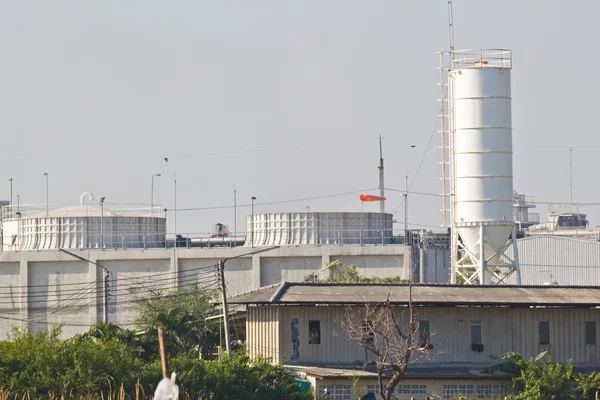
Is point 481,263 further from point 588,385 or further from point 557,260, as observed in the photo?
point 557,260

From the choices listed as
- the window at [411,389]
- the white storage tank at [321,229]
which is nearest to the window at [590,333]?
the window at [411,389]

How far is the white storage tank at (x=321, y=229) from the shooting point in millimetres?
78938

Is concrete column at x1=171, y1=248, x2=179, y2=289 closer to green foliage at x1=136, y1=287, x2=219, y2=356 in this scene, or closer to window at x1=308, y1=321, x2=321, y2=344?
green foliage at x1=136, y1=287, x2=219, y2=356

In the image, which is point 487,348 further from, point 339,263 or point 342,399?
point 339,263

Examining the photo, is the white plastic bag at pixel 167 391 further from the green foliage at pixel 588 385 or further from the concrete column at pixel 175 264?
the concrete column at pixel 175 264

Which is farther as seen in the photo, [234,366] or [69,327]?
[69,327]

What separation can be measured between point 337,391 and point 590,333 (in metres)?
10.8

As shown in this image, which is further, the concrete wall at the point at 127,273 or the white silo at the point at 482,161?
the concrete wall at the point at 127,273

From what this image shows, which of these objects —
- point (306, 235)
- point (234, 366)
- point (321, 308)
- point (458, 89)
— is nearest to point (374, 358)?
point (321, 308)

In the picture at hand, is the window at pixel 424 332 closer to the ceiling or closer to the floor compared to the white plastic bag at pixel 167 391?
closer to the floor

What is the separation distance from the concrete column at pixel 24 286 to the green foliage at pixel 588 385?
45.8 m

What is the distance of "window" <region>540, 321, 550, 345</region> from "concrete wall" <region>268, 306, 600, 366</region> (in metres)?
0.11

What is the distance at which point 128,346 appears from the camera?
41.7 m

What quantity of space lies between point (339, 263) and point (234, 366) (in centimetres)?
3288
